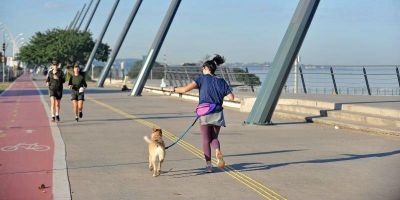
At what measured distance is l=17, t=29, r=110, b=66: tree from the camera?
2985 inches

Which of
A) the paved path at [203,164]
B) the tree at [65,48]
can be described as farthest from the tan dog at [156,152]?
the tree at [65,48]

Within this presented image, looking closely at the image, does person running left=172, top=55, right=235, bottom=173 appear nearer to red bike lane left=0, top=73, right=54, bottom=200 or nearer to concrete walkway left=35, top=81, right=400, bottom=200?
concrete walkway left=35, top=81, right=400, bottom=200

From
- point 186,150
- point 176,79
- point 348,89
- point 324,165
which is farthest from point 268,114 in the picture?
point 176,79

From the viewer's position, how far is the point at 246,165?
361 inches

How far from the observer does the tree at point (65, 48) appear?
7581 cm

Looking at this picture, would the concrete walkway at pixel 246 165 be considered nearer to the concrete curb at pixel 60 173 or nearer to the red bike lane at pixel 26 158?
the concrete curb at pixel 60 173

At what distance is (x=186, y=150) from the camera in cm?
1084

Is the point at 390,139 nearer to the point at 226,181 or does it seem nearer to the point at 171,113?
the point at 226,181

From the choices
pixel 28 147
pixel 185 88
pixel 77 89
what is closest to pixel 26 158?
pixel 28 147

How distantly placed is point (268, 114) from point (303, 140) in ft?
10.3

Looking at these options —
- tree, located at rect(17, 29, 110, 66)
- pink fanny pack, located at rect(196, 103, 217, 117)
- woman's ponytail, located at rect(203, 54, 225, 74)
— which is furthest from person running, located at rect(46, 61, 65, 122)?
tree, located at rect(17, 29, 110, 66)

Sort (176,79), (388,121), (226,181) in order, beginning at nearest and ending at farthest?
(226,181), (388,121), (176,79)

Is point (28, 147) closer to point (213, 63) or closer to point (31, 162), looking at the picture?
point (31, 162)

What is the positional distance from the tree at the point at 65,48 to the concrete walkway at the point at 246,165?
61653 mm
